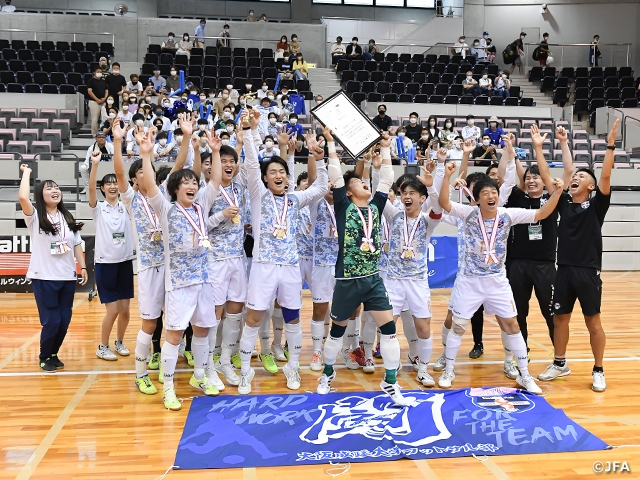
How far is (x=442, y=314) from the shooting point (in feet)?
29.8

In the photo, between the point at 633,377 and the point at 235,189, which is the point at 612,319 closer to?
the point at 633,377

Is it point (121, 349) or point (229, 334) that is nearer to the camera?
point (229, 334)

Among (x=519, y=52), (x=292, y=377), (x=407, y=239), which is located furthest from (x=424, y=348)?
(x=519, y=52)

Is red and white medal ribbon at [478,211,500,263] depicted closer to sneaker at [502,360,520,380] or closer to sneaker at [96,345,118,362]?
sneaker at [502,360,520,380]

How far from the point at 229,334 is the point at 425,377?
1766 mm

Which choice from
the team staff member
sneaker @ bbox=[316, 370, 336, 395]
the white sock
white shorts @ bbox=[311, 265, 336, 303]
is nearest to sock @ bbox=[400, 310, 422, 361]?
the white sock

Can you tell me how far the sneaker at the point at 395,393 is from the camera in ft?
16.3

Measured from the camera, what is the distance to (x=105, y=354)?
6.55m

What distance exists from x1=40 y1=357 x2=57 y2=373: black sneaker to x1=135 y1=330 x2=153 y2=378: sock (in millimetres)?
1157

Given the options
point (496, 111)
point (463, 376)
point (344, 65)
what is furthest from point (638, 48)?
point (463, 376)

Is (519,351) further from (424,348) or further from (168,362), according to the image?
(168,362)

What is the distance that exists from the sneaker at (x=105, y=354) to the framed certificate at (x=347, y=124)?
323 cm

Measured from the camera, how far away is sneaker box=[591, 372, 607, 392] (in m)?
5.50

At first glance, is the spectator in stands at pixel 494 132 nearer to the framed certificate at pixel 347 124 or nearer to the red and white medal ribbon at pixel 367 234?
the framed certificate at pixel 347 124
